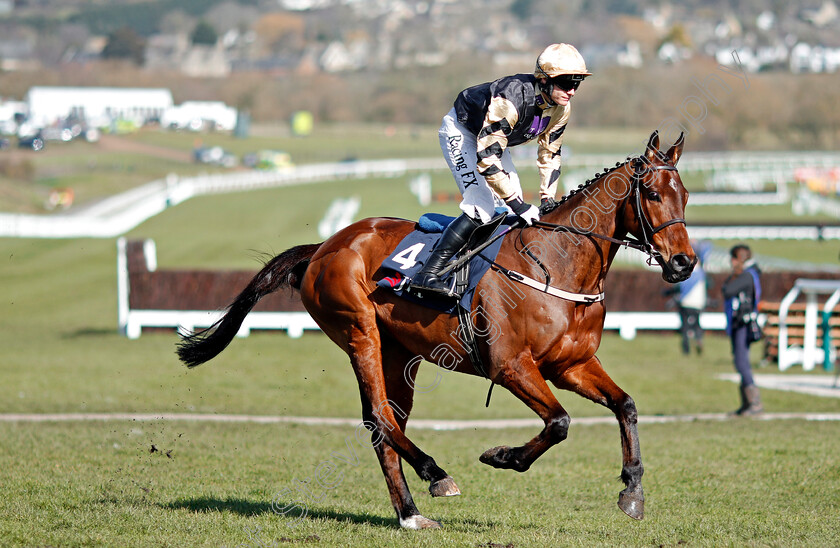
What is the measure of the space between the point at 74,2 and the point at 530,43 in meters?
67.5

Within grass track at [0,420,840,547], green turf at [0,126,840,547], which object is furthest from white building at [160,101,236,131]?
grass track at [0,420,840,547]

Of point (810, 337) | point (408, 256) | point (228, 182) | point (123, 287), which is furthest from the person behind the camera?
point (228, 182)

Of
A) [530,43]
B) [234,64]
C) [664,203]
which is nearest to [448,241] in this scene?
[664,203]

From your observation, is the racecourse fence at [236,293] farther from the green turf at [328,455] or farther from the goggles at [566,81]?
the goggles at [566,81]

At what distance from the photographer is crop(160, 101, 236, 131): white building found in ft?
→ 198

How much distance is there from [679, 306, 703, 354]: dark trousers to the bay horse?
12426 mm

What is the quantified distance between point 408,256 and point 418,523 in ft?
5.68

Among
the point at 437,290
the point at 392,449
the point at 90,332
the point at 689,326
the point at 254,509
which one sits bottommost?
the point at 90,332

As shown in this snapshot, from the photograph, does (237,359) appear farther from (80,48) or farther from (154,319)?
(80,48)

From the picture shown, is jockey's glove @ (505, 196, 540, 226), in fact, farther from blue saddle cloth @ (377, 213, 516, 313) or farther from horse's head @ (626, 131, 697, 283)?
horse's head @ (626, 131, 697, 283)

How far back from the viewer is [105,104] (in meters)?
65.2

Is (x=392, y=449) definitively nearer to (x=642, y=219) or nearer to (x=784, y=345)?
(x=642, y=219)

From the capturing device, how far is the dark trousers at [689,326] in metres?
18.6

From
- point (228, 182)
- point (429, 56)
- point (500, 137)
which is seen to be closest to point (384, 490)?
point (500, 137)
